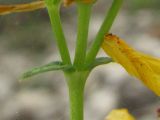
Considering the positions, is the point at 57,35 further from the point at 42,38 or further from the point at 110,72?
the point at 42,38

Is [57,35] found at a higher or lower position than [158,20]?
higher

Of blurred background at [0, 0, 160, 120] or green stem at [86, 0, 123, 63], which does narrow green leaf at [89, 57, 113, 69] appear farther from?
blurred background at [0, 0, 160, 120]

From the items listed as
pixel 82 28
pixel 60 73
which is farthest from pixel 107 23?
pixel 60 73

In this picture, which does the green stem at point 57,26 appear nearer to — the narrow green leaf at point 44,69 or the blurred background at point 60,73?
the narrow green leaf at point 44,69

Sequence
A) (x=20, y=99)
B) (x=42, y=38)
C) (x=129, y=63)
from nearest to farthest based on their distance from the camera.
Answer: (x=129, y=63) → (x=20, y=99) → (x=42, y=38)

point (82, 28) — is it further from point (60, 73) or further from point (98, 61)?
point (60, 73)

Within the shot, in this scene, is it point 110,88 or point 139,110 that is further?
point 110,88

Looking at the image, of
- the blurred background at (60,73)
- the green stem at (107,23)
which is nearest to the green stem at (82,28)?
the green stem at (107,23)

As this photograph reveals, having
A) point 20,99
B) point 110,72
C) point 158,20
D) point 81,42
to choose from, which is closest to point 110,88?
point 110,72
